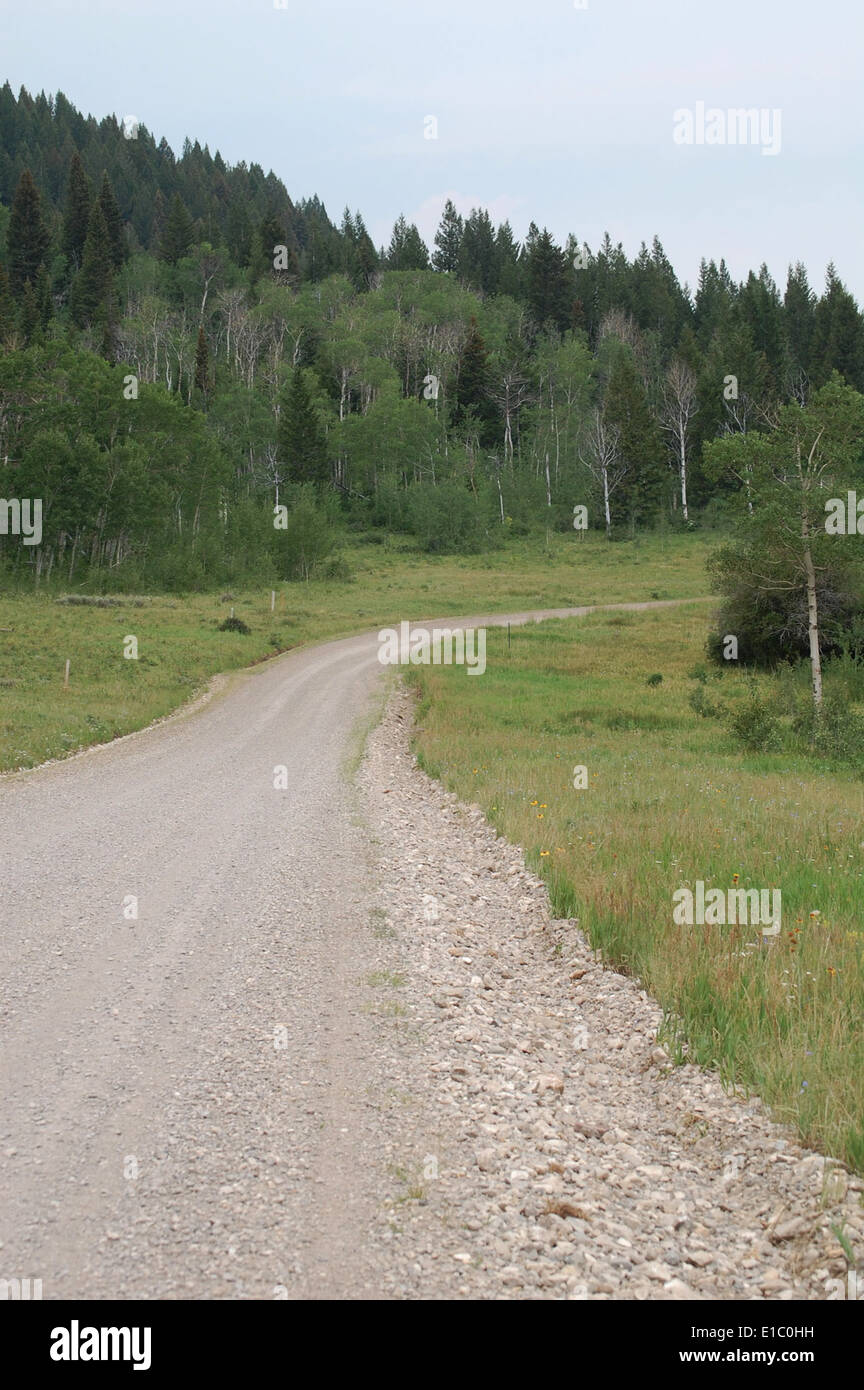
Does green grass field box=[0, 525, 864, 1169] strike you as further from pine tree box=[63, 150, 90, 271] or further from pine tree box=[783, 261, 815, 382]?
pine tree box=[63, 150, 90, 271]

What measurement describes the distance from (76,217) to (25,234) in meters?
15.1

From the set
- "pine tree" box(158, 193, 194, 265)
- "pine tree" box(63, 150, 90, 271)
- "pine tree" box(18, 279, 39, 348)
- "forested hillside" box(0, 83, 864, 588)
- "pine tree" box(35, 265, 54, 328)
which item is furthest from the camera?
"pine tree" box(63, 150, 90, 271)

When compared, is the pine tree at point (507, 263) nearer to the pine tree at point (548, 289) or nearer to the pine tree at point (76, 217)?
the pine tree at point (548, 289)

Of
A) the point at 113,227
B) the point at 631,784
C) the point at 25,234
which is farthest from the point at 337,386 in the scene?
the point at 631,784

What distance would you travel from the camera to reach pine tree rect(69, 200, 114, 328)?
326 feet

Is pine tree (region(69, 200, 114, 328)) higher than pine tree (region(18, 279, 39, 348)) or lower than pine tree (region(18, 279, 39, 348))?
higher

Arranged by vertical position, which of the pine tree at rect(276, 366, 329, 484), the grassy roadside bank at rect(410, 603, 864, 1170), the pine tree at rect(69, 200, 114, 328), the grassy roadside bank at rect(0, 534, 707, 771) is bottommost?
the grassy roadside bank at rect(410, 603, 864, 1170)

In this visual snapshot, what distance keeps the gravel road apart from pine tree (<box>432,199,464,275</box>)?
144m

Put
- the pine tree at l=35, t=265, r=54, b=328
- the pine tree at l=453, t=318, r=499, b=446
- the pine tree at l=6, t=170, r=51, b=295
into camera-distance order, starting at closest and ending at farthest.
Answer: the pine tree at l=35, t=265, r=54, b=328
the pine tree at l=453, t=318, r=499, b=446
the pine tree at l=6, t=170, r=51, b=295

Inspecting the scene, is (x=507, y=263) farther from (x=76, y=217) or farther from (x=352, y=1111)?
(x=352, y=1111)

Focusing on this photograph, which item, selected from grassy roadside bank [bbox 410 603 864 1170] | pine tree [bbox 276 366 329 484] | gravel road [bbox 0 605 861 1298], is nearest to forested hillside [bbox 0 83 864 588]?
pine tree [bbox 276 366 329 484]

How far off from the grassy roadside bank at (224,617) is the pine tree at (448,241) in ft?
246

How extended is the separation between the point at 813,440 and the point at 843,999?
23091 millimetres
